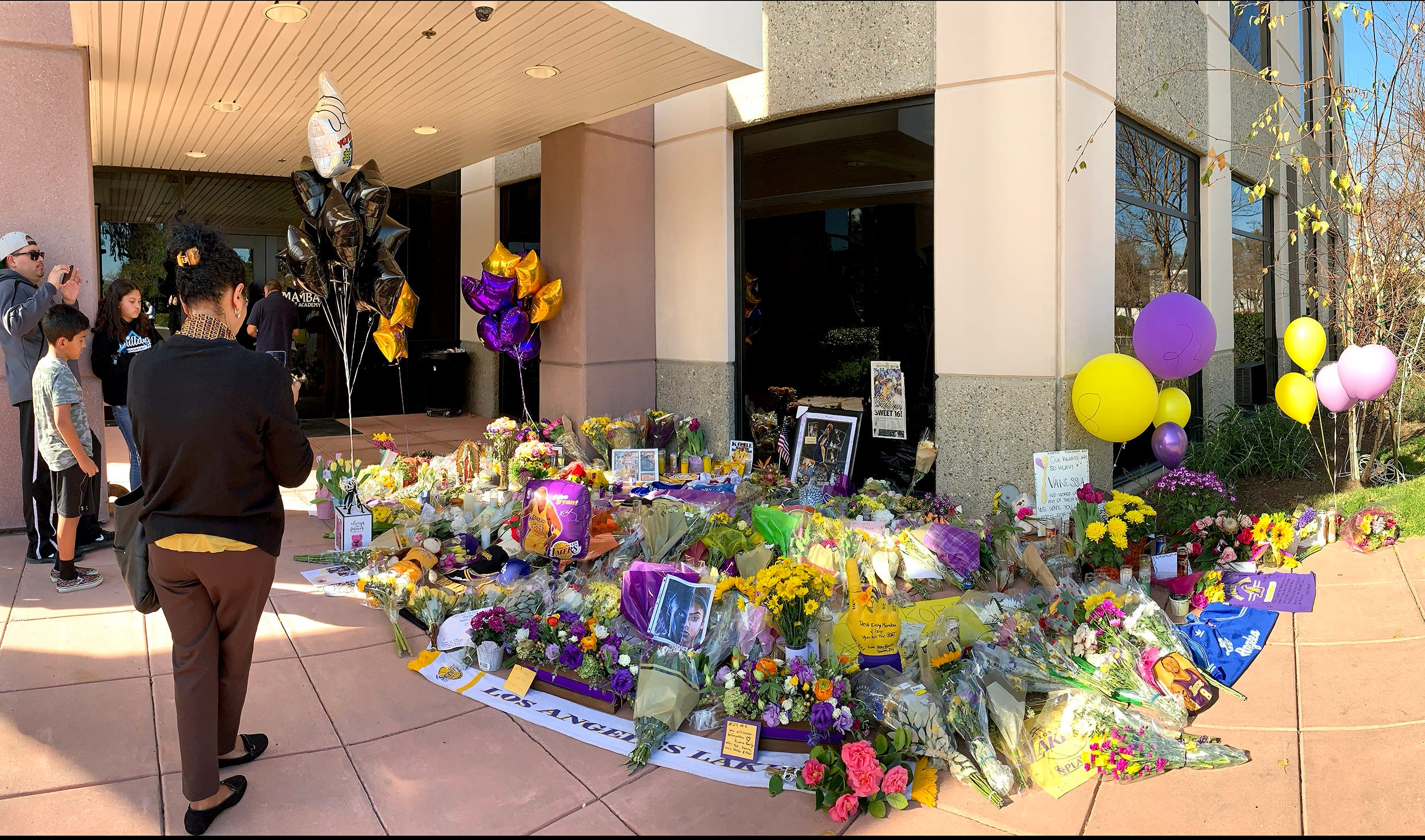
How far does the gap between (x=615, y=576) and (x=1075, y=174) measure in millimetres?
3895

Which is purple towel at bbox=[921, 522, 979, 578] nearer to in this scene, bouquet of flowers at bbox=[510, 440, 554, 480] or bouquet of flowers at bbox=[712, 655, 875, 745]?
bouquet of flowers at bbox=[712, 655, 875, 745]

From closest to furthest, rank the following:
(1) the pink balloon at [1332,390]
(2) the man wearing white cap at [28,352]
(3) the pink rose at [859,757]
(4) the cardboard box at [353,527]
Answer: (3) the pink rose at [859,757] → (2) the man wearing white cap at [28,352] → (4) the cardboard box at [353,527] → (1) the pink balloon at [1332,390]

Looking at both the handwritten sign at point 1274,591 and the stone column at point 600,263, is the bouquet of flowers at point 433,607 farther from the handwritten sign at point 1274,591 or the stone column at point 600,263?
the handwritten sign at point 1274,591

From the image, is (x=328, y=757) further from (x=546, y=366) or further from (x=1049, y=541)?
(x=546, y=366)

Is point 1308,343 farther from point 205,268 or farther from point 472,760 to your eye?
point 205,268

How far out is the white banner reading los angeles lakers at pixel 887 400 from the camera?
6531mm

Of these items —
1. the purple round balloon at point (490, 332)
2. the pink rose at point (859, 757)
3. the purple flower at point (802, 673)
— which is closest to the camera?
the pink rose at point (859, 757)

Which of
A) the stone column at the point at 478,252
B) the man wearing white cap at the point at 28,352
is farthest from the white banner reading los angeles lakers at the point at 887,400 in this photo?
the stone column at the point at 478,252

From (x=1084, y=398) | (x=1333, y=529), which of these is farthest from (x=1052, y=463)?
(x=1333, y=529)

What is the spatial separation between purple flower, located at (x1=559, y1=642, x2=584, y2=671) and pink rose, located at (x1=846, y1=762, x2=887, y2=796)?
128 centimetres

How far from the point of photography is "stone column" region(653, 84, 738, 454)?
7473mm

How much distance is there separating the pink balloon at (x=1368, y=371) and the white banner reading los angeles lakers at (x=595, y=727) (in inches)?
201

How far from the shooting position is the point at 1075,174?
5762 millimetres

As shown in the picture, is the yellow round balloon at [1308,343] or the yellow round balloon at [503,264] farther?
the yellow round balloon at [503,264]
